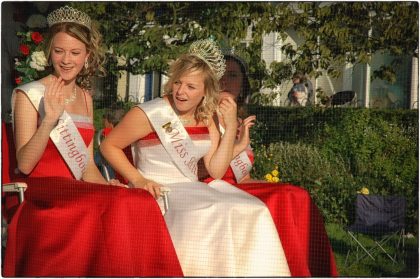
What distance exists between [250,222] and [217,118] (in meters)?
0.76

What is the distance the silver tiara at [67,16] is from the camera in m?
3.83

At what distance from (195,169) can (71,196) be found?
2.43ft

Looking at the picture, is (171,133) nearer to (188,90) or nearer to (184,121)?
(184,121)

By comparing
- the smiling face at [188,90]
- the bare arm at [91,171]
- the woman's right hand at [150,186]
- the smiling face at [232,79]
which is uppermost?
the smiling face at [232,79]

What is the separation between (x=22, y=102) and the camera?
370cm

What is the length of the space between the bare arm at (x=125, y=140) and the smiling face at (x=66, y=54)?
0.41 metres

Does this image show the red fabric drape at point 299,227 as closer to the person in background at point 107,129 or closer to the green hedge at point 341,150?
the green hedge at point 341,150

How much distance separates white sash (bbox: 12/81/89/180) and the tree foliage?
55 centimetres

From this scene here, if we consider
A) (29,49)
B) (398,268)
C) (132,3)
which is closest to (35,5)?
(29,49)

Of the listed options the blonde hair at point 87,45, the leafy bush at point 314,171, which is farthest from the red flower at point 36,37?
→ the leafy bush at point 314,171

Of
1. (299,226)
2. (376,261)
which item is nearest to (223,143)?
Answer: (299,226)

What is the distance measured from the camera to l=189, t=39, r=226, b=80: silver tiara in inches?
150

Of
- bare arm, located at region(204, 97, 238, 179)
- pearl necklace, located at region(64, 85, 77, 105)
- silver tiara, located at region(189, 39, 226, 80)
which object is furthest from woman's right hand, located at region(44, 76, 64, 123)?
bare arm, located at region(204, 97, 238, 179)

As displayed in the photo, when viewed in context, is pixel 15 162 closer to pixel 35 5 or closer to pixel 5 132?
pixel 5 132
